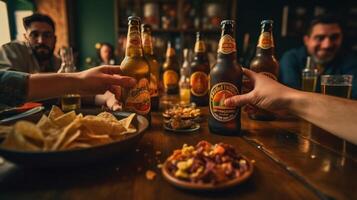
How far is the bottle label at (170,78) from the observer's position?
68.4 inches

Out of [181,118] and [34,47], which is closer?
[181,118]

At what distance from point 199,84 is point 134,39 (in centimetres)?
50

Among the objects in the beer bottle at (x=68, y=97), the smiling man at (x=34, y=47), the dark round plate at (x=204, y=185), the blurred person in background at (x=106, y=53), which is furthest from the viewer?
the blurred person in background at (x=106, y=53)

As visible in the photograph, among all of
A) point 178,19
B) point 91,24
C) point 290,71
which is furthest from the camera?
point 91,24

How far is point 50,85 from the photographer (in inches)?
29.9

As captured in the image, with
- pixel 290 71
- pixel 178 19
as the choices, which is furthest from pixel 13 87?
pixel 178 19

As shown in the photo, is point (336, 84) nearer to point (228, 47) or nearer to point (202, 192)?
point (228, 47)

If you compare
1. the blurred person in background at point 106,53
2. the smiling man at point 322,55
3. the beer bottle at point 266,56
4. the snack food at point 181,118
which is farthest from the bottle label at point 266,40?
the blurred person in background at point 106,53

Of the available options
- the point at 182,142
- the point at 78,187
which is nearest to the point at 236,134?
the point at 182,142

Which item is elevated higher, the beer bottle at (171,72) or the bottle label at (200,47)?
the bottle label at (200,47)

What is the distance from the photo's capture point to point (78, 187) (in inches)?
18.5

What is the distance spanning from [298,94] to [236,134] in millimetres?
206

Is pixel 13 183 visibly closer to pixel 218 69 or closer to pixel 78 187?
pixel 78 187

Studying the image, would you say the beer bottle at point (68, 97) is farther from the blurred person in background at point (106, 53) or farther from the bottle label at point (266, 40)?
the blurred person in background at point (106, 53)
